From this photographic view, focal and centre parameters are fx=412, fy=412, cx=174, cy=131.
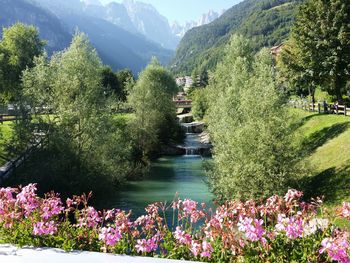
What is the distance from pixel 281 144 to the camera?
26.6 meters

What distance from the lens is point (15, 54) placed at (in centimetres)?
6719

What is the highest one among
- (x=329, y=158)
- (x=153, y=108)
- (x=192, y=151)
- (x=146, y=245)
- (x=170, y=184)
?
(x=153, y=108)

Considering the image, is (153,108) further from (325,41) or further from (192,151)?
(325,41)

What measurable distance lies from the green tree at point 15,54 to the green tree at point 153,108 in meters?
17.4

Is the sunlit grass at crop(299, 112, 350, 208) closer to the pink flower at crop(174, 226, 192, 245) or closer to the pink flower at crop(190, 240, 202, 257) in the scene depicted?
the pink flower at crop(174, 226, 192, 245)

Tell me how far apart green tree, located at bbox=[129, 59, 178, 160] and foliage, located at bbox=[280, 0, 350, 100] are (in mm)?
20767

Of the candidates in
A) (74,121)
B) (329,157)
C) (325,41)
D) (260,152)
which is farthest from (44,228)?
(325,41)

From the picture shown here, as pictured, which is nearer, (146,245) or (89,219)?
(146,245)

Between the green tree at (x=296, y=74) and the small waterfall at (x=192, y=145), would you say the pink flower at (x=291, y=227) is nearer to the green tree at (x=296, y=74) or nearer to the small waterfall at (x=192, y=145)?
the green tree at (x=296, y=74)

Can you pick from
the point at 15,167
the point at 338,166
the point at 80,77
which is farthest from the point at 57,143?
the point at 338,166

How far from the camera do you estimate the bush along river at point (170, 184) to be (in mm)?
33287

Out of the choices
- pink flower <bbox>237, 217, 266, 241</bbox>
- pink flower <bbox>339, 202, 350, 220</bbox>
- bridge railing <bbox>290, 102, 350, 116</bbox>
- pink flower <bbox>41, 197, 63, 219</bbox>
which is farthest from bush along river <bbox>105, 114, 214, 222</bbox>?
bridge railing <bbox>290, 102, 350, 116</bbox>

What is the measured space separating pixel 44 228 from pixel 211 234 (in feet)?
10.6

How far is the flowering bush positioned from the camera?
7004mm
